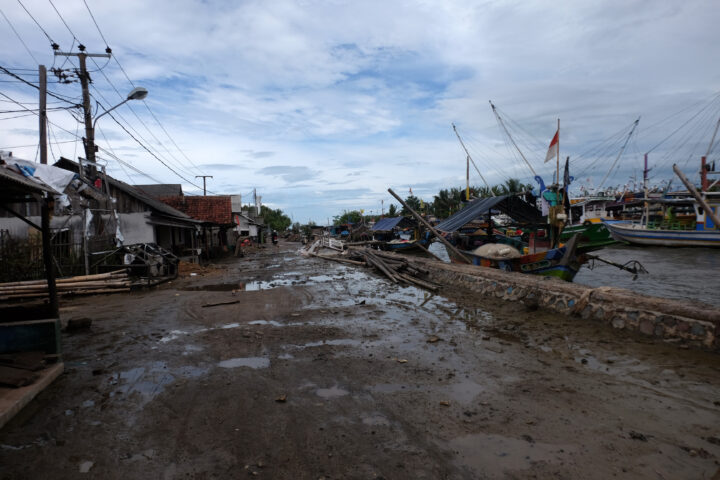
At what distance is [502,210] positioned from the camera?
1443 centimetres

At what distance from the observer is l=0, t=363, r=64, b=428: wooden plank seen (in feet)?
11.3

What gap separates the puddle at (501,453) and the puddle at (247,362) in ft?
9.21

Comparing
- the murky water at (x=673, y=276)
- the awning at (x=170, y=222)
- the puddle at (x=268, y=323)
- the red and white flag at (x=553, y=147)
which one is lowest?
the murky water at (x=673, y=276)

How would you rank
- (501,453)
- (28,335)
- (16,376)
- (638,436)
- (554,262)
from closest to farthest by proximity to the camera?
(501,453)
(638,436)
(16,376)
(28,335)
(554,262)

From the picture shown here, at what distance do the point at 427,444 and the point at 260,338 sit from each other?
12.7 feet

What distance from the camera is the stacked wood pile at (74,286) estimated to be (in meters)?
9.41

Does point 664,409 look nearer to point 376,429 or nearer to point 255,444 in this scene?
point 376,429

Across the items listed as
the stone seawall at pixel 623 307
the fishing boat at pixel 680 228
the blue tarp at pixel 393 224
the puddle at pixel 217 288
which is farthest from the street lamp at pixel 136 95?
the fishing boat at pixel 680 228

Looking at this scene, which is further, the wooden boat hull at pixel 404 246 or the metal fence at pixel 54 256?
the wooden boat hull at pixel 404 246

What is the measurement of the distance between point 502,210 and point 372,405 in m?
12.1

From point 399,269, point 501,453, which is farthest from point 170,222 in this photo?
point 501,453

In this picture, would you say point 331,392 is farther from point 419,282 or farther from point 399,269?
point 399,269

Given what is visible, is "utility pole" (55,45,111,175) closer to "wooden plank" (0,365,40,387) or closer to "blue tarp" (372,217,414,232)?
"wooden plank" (0,365,40,387)

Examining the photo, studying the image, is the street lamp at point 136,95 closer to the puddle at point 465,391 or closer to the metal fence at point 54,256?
the metal fence at point 54,256
